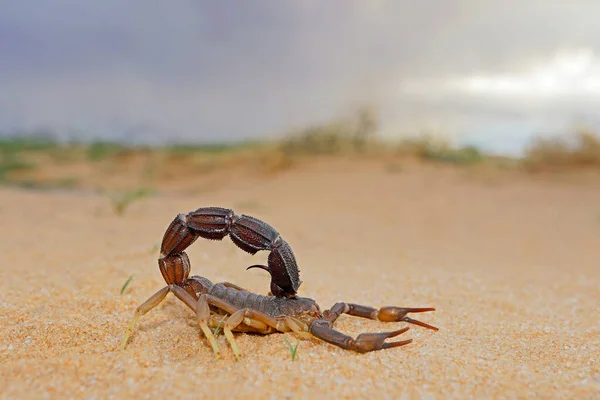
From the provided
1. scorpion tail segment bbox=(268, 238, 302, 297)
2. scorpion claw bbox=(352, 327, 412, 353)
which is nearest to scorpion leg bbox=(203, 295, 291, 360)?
scorpion tail segment bbox=(268, 238, 302, 297)

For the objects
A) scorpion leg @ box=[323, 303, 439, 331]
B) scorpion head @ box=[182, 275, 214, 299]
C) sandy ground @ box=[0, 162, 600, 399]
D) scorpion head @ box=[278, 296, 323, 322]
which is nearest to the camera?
sandy ground @ box=[0, 162, 600, 399]

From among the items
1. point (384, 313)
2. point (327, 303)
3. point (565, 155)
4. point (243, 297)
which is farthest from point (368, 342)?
point (565, 155)

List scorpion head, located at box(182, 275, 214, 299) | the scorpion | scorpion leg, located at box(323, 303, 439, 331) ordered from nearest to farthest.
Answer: the scorpion, scorpion head, located at box(182, 275, 214, 299), scorpion leg, located at box(323, 303, 439, 331)

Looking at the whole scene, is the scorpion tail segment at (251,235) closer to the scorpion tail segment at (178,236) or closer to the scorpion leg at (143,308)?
the scorpion tail segment at (178,236)

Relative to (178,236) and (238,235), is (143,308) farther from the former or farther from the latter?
(238,235)

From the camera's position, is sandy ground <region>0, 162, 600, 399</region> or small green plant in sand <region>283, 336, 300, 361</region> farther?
small green plant in sand <region>283, 336, 300, 361</region>

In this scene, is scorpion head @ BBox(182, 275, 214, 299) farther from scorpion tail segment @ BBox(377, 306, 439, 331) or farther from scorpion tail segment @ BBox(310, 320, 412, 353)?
scorpion tail segment @ BBox(377, 306, 439, 331)

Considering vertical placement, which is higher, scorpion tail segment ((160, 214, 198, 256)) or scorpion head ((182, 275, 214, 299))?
scorpion tail segment ((160, 214, 198, 256))

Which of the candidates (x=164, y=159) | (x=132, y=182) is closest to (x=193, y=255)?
(x=132, y=182)
